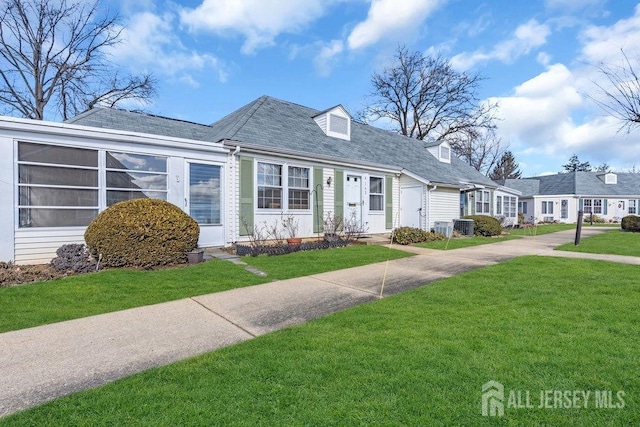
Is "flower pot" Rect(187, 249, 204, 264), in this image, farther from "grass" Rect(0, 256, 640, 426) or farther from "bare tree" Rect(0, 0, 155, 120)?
"bare tree" Rect(0, 0, 155, 120)

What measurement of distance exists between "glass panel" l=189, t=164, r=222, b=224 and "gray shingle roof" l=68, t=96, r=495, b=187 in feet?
4.03

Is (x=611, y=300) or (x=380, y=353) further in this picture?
(x=611, y=300)

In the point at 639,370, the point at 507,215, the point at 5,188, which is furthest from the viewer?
the point at 507,215

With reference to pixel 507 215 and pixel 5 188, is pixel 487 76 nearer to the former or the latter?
pixel 507 215

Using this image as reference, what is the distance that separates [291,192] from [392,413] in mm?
9485

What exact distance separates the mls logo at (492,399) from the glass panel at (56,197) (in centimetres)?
900

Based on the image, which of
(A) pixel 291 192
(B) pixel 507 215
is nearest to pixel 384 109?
(B) pixel 507 215

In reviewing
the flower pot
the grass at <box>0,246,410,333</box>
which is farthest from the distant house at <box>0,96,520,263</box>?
the grass at <box>0,246,410,333</box>

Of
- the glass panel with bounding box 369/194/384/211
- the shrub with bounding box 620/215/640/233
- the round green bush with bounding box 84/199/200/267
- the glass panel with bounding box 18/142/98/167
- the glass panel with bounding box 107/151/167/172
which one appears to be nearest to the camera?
the round green bush with bounding box 84/199/200/267

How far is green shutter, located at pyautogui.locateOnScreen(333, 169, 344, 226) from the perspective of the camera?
12.4 metres

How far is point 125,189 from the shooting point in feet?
27.7

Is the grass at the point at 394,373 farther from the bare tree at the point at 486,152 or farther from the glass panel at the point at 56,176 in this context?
the bare tree at the point at 486,152

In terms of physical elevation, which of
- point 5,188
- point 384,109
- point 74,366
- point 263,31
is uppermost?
point 384,109

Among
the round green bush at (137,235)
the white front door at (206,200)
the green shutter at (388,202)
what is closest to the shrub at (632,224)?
the green shutter at (388,202)
